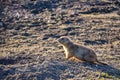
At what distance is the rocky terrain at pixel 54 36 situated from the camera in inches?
383

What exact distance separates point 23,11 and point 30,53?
146 inches

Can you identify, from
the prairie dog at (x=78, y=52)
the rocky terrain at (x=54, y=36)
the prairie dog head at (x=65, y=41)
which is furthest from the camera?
the prairie dog head at (x=65, y=41)

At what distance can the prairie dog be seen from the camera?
10242 mm

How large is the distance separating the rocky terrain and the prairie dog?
0.51 feet

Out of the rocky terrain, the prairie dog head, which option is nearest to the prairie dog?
the prairie dog head

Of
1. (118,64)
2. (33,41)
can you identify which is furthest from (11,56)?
(118,64)

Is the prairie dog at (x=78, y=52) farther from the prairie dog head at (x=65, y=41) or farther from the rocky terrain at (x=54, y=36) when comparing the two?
the rocky terrain at (x=54, y=36)

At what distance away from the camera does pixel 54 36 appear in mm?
12438

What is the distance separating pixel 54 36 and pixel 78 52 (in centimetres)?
217

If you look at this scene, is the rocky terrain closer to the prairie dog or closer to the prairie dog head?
the prairie dog

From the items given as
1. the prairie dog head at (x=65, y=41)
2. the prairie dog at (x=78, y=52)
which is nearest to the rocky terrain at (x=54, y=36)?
the prairie dog at (x=78, y=52)

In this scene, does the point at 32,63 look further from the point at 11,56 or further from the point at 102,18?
the point at 102,18

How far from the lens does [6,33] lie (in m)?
12.6

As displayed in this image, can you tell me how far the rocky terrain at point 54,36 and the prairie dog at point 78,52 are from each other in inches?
6.1
